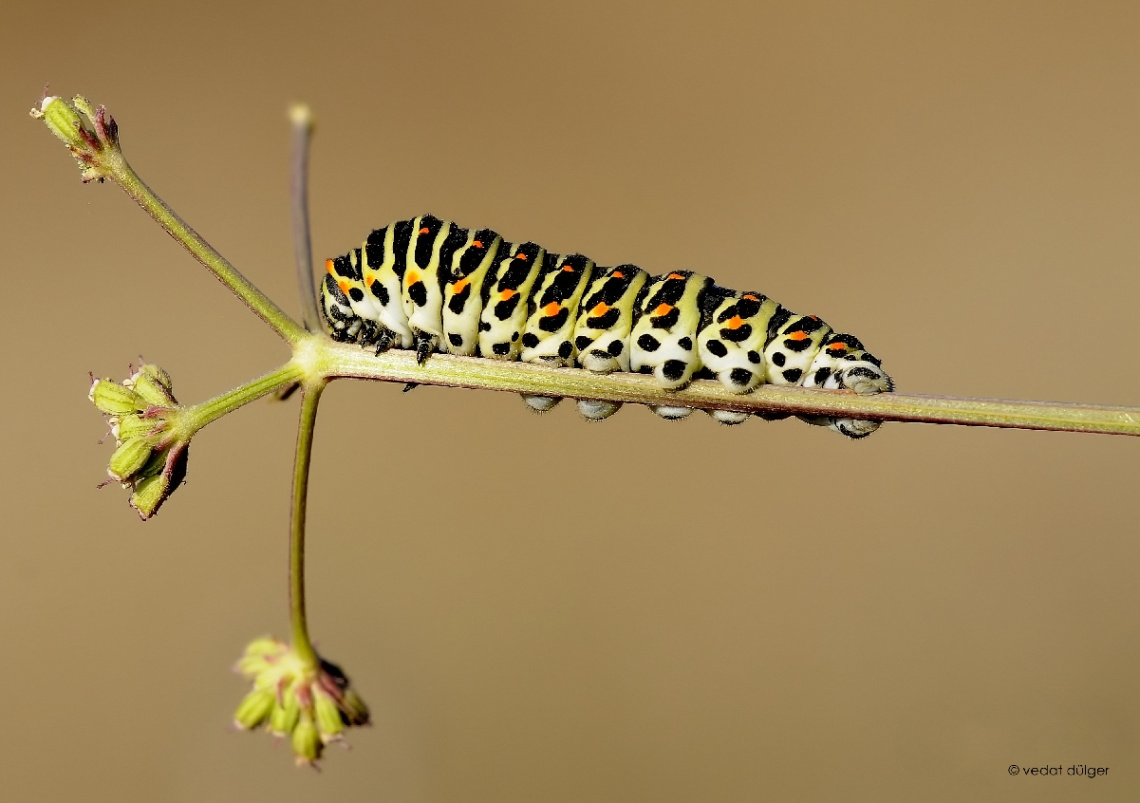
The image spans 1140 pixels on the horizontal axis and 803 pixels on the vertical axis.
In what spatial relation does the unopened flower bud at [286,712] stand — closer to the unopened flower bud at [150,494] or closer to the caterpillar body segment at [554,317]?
the unopened flower bud at [150,494]

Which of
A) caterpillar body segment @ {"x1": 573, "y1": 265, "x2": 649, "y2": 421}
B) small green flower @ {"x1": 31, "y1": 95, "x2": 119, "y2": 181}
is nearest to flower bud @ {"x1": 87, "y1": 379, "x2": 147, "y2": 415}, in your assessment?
small green flower @ {"x1": 31, "y1": 95, "x2": 119, "y2": 181}

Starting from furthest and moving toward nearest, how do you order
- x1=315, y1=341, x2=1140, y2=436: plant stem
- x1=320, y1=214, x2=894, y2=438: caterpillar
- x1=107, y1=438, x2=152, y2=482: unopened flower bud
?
x1=320, y1=214, x2=894, y2=438: caterpillar
x1=107, y1=438, x2=152, y2=482: unopened flower bud
x1=315, y1=341, x2=1140, y2=436: plant stem

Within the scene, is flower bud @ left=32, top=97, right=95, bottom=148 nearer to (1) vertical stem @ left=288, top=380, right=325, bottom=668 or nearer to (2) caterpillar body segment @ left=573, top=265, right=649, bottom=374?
(1) vertical stem @ left=288, top=380, right=325, bottom=668

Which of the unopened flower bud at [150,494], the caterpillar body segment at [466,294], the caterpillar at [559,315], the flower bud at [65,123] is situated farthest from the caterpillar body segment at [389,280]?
→ the flower bud at [65,123]

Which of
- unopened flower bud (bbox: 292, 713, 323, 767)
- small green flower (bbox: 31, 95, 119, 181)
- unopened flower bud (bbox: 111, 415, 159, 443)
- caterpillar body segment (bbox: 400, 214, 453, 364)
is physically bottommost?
unopened flower bud (bbox: 292, 713, 323, 767)

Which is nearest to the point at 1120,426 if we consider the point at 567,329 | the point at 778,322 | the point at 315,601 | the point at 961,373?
the point at 778,322

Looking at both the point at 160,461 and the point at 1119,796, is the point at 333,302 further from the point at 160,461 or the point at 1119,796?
the point at 1119,796

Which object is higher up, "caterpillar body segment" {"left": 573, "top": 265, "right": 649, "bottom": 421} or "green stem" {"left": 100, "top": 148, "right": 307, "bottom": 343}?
"green stem" {"left": 100, "top": 148, "right": 307, "bottom": 343}
